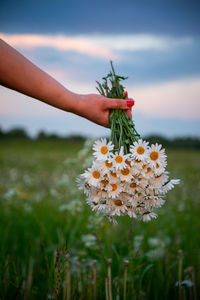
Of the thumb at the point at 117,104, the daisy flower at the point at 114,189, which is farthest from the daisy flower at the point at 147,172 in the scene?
the thumb at the point at 117,104

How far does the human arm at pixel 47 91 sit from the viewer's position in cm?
168

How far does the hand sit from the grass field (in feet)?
2.32

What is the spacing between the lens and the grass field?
2045 mm

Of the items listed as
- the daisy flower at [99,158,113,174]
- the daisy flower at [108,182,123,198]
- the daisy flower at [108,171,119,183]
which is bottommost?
the daisy flower at [108,182,123,198]

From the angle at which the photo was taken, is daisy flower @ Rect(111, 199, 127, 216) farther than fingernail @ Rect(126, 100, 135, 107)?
No

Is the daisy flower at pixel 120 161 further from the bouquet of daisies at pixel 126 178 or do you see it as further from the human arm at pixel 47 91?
the human arm at pixel 47 91

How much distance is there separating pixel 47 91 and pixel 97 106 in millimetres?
294

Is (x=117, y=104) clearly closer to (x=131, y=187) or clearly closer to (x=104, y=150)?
(x=104, y=150)

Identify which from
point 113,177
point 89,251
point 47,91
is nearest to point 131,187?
point 113,177

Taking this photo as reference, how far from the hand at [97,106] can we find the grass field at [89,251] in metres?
0.71

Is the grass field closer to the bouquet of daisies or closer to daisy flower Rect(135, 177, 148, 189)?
the bouquet of daisies

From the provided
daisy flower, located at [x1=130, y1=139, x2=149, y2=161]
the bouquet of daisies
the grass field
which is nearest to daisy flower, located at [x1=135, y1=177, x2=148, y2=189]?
the bouquet of daisies

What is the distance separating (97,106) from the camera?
177 centimetres

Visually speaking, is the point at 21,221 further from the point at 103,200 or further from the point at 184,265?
the point at 103,200
